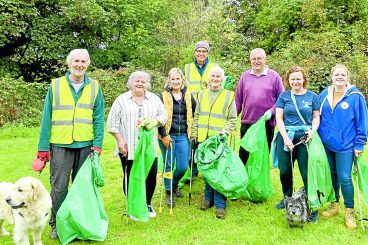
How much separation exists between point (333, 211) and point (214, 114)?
1.79 m

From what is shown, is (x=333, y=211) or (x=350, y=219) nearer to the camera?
(x=350, y=219)

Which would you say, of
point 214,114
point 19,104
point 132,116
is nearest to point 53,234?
point 132,116

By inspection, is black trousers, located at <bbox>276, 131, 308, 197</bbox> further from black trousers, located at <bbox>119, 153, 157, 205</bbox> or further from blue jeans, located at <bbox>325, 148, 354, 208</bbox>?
black trousers, located at <bbox>119, 153, 157, 205</bbox>

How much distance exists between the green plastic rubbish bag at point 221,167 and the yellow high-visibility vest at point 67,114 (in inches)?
54.2

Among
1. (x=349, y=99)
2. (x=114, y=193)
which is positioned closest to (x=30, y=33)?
(x=114, y=193)

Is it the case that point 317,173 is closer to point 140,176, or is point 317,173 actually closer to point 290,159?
point 290,159

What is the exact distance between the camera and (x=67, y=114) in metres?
3.94

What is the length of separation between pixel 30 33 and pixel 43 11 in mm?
1206

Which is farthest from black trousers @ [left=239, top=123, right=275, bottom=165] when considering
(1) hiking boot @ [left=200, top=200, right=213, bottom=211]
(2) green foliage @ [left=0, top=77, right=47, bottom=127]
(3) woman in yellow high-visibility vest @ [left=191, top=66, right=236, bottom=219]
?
(2) green foliage @ [left=0, top=77, right=47, bottom=127]

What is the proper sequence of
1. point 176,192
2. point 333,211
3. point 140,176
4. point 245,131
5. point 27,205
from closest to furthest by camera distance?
point 27,205, point 140,176, point 333,211, point 245,131, point 176,192

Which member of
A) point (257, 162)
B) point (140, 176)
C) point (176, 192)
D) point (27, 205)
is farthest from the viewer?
point (176, 192)

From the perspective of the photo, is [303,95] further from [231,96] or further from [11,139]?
[11,139]

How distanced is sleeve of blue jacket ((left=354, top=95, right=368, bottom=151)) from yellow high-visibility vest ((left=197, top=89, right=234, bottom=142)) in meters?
1.36

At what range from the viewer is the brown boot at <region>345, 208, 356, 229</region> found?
14.4ft
